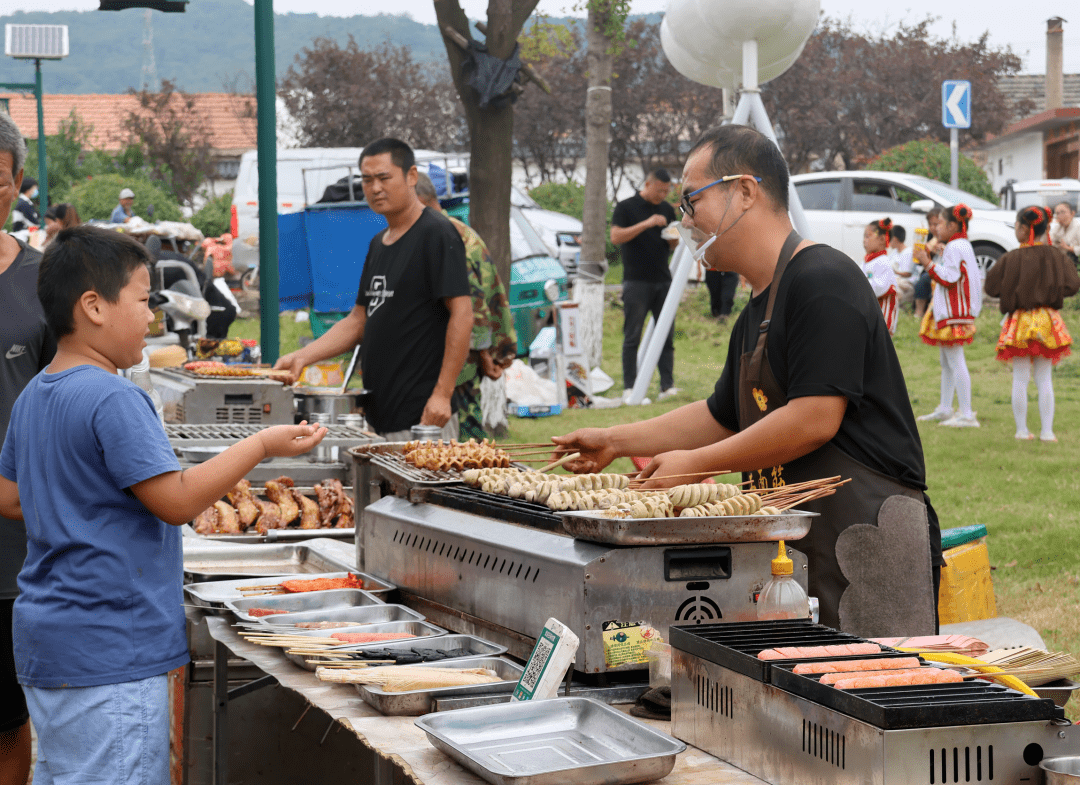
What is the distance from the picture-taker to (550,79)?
3466cm

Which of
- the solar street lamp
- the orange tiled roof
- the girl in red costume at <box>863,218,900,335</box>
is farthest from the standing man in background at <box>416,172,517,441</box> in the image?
the orange tiled roof

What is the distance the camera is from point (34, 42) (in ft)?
60.1

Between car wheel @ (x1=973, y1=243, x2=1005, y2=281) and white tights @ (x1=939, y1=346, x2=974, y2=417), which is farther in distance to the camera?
car wheel @ (x1=973, y1=243, x2=1005, y2=281)

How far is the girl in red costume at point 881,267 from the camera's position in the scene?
1119 centimetres

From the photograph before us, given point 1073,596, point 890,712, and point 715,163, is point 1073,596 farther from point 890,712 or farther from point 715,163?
point 890,712

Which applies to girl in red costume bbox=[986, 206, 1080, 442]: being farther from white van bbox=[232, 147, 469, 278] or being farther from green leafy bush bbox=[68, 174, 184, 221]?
green leafy bush bbox=[68, 174, 184, 221]

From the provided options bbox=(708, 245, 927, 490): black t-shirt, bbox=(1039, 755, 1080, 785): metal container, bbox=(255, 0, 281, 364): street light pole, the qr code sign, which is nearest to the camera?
bbox=(1039, 755, 1080, 785): metal container

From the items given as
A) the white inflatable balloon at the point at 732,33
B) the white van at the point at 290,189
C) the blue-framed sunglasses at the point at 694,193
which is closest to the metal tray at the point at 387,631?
the blue-framed sunglasses at the point at 694,193

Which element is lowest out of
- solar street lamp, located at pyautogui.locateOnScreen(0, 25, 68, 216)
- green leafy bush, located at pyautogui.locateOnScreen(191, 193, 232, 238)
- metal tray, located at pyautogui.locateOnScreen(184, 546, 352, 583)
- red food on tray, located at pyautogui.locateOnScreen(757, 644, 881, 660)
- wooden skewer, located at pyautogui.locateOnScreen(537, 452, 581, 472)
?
metal tray, located at pyautogui.locateOnScreen(184, 546, 352, 583)

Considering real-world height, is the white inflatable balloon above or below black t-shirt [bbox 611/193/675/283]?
above

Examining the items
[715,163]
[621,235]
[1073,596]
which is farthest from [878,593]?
[621,235]

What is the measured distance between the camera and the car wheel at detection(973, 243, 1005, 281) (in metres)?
16.2

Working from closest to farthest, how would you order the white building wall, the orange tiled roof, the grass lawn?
the grass lawn → the white building wall → the orange tiled roof

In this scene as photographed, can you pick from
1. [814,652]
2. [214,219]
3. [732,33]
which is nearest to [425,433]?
[814,652]
